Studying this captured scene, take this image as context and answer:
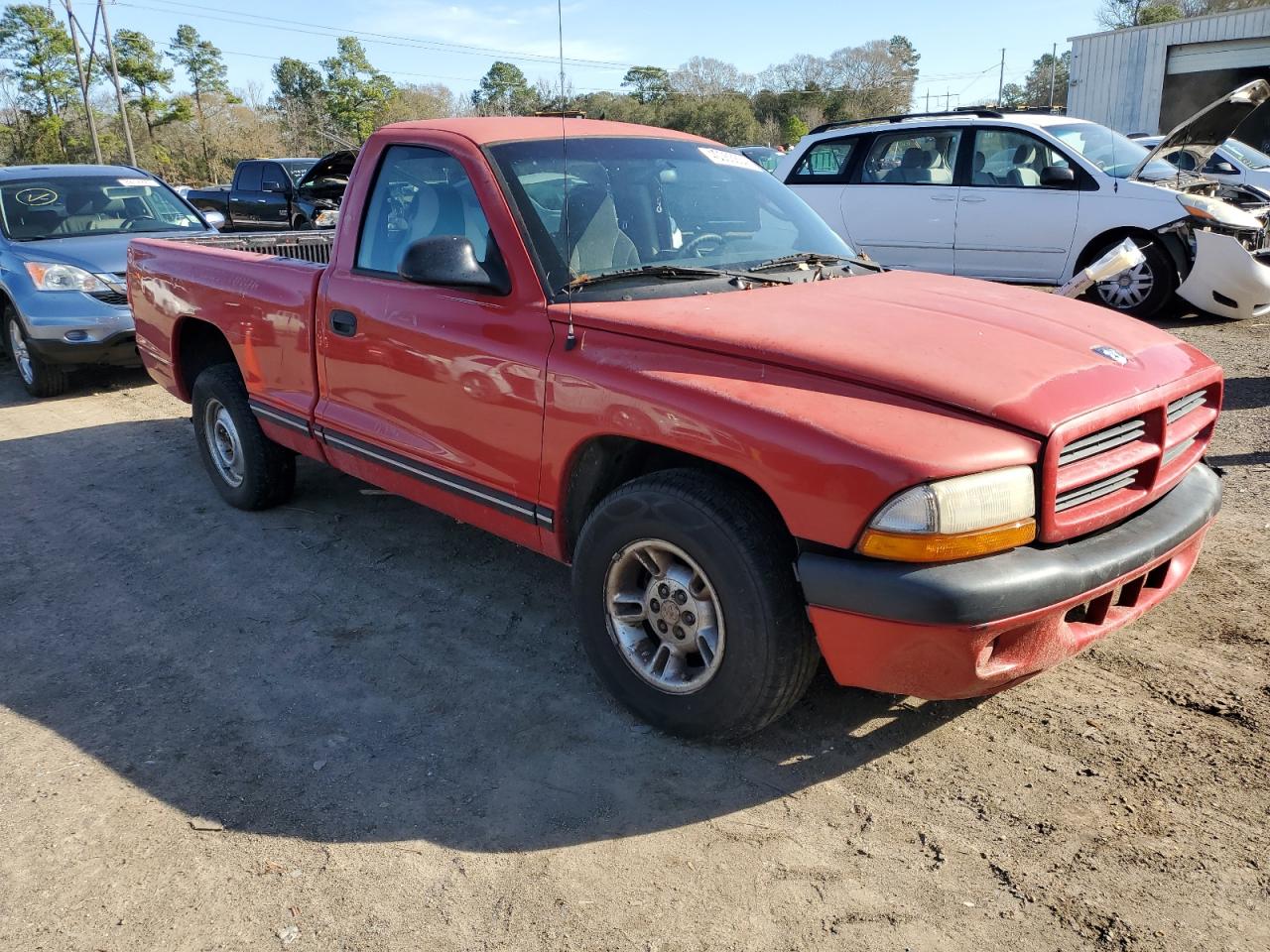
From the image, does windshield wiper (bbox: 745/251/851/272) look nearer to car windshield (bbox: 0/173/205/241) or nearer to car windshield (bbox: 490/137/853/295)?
car windshield (bbox: 490/137/853/295)

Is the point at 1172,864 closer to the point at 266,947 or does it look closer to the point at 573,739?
the point at 573,739

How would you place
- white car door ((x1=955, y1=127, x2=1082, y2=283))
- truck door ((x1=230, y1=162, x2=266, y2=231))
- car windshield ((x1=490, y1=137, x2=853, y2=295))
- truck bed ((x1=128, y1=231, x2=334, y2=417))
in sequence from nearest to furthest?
car windshield ((x1=490, y1=137, x2=853, y2=295))
truck bed ((x1=128, y1=231, x2=334, y2=417))
white car door ((x1=955, y1=127, x2=1082, y2=283))
truck door ((x1=230, y1=162, x2=266, y2=231))

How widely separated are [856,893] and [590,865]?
679mm

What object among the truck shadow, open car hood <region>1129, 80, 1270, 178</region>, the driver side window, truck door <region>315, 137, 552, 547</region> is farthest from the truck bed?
open car hood <region>1129, 80, 1270, 178</region>

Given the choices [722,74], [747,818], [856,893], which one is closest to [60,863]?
[747,818]

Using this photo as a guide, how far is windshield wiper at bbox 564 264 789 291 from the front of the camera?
11.2 ft

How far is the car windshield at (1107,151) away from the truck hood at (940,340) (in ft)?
21.9

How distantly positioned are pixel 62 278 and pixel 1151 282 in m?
9.15

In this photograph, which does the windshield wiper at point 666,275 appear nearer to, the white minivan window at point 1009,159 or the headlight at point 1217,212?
the headlight at point 1217,212

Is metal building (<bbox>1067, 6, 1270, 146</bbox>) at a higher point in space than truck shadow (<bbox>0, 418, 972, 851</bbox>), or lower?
higher

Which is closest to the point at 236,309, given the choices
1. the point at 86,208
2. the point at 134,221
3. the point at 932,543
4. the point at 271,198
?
the point at 932,543

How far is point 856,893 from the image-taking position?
2.50 metres

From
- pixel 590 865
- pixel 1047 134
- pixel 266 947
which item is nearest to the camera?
pixel 266 947

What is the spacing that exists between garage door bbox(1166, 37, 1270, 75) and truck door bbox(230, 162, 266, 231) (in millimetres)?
24954
